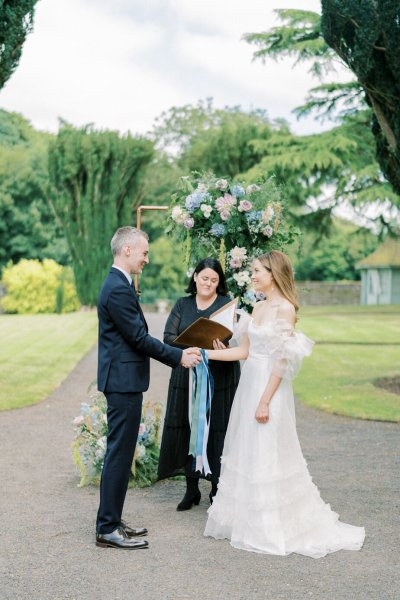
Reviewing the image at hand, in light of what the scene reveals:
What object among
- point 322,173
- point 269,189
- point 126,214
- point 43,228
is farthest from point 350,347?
point 43,228

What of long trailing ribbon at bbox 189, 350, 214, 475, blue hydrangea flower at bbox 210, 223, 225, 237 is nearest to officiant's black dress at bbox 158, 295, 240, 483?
long trailing ribbon at bbox 189, 350, 214, 475

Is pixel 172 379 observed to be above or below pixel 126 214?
below

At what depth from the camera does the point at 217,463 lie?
619 cm

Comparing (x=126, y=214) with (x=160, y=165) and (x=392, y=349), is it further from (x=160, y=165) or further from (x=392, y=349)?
(x=392, y=349)

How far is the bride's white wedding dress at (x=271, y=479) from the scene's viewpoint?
5.18 m

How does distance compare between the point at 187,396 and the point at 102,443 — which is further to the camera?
the point at 102,443

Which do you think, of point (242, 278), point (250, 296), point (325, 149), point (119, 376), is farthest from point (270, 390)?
point (325, 149)

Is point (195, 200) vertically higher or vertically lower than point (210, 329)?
higher

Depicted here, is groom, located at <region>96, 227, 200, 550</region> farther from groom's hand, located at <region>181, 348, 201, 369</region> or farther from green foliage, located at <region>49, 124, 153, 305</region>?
green foliage, located at <region>49, 124, 153, 305</region>

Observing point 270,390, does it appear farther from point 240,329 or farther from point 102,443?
point 102,443

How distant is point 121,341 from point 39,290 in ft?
119

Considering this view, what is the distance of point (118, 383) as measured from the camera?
5152 mm

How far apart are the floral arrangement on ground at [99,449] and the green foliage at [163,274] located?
41264 mm

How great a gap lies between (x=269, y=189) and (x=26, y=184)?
41.1 meters
